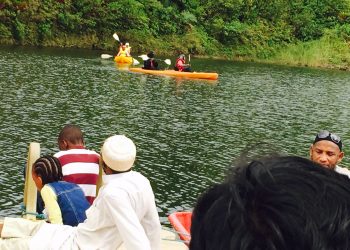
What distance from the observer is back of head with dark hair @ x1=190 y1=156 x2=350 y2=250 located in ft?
2.84

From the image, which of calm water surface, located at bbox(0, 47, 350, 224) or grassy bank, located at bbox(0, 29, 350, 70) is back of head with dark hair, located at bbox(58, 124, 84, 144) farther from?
grassy bank, located at bbox(0, 29, 350, 70)

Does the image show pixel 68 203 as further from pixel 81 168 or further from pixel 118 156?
pixel 118 156

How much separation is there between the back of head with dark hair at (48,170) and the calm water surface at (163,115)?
69.8 inches

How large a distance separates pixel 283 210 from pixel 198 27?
145 feet

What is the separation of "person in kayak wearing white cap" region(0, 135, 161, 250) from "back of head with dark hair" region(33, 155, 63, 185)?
808mm

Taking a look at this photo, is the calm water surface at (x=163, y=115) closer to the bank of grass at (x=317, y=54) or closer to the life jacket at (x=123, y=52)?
the life jacket at (x=123, y=52)

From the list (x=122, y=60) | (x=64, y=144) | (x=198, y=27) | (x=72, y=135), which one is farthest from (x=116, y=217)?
(x=198, y=27)

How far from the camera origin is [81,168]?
5273mm

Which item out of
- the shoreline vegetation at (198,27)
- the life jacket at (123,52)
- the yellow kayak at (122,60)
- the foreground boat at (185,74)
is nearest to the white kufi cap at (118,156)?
the foreground boat at (185,74)

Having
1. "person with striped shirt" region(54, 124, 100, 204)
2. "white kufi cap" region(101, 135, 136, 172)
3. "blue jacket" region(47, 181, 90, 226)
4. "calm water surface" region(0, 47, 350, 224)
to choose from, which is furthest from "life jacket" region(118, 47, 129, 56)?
"white kufi cap" region(101, 135, 136, 172)

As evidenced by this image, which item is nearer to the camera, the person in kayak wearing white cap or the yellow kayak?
the person in kayak wearing white cap

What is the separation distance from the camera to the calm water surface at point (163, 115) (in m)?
10.9

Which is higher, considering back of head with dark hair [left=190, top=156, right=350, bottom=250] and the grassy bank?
back of head with dark hair [left=190, top=156, right=350, bottom=250]

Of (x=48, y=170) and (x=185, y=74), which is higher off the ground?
(x=48, y=170)
